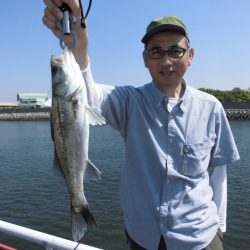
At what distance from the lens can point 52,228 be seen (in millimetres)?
10984

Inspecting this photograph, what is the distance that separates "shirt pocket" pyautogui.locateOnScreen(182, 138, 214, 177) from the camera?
8.81ft

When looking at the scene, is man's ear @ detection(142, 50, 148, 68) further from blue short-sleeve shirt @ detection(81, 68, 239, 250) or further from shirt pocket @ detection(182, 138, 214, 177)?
shirt pocket @ detection(182, 138, 214, 177)

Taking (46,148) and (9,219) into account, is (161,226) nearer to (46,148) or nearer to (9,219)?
(9,219)

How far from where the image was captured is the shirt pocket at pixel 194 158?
269 cm

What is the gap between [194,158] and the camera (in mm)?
2705

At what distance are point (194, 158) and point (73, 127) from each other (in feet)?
3.18

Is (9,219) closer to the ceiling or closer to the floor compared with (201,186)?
closer to the floor

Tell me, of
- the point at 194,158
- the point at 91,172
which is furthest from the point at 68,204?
the point at 194,158

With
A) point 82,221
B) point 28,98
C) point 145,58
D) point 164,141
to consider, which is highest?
point 145,58

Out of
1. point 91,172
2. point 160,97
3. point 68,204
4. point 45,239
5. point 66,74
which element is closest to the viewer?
point 66,74

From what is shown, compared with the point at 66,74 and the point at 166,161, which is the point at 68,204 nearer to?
the point at 166,161

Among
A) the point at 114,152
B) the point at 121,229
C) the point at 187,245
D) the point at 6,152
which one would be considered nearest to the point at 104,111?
the point at 187,245

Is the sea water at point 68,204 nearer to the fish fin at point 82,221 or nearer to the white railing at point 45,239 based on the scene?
the white railing at point 45,239

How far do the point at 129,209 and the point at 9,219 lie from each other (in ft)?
34.8
